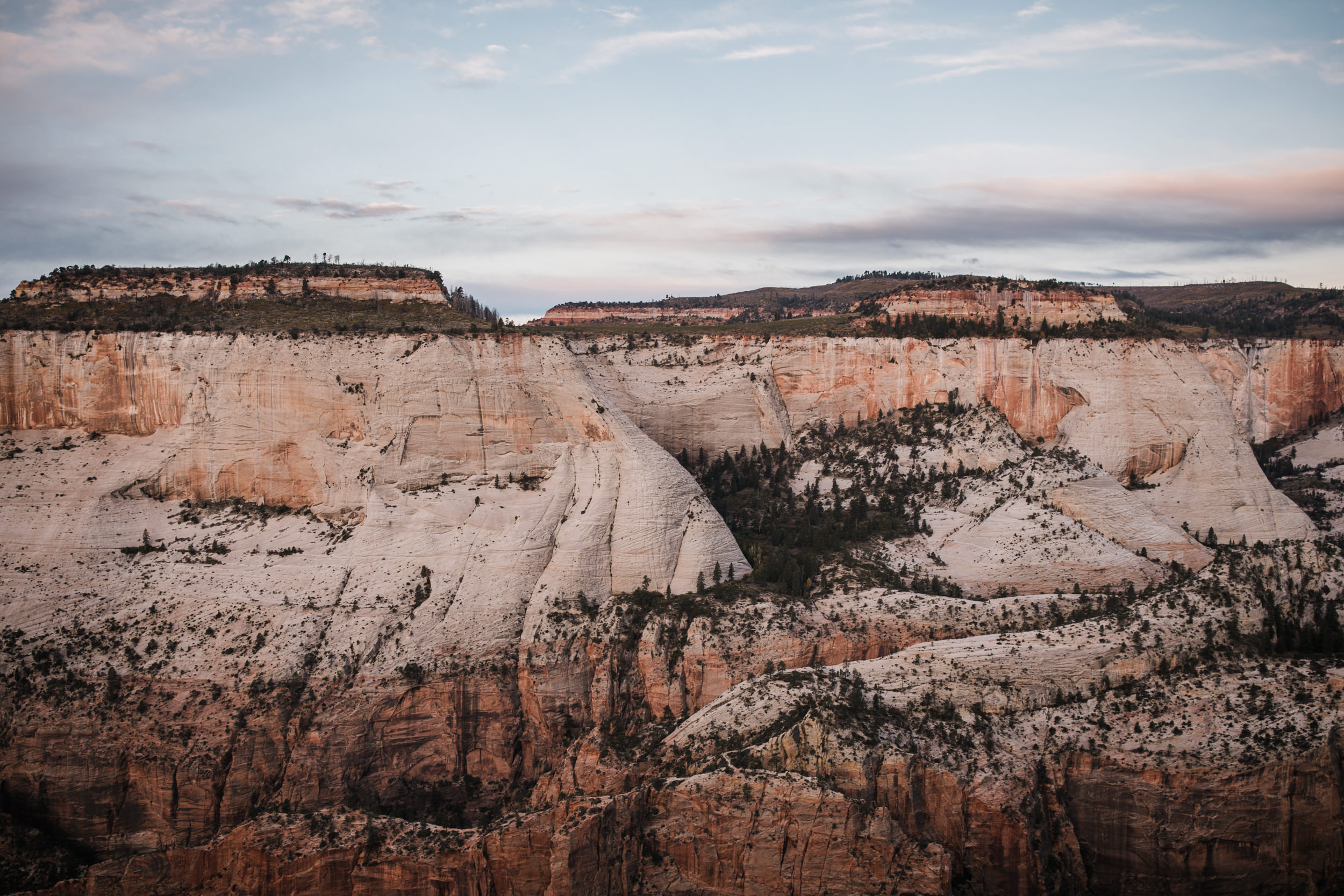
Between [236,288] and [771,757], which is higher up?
[236,288]

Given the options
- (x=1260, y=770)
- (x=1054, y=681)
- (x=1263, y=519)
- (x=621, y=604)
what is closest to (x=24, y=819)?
(x=621, y=604)

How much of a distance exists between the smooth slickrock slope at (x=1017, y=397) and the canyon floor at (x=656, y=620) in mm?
159

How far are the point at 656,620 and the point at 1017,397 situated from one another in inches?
752

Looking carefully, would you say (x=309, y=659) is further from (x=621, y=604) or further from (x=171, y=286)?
(x=171, y=286)

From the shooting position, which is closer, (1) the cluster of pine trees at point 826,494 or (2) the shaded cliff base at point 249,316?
(1) the cluster of pine trees at point 826,494

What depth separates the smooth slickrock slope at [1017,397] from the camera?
40156mm

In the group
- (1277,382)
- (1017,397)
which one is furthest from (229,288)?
(1277,382)

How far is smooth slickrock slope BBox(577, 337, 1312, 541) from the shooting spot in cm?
4016

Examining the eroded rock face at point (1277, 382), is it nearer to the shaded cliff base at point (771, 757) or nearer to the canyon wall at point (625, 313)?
the shaded cliff base at point (771, 757)

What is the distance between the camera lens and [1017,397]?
43938 millimetres

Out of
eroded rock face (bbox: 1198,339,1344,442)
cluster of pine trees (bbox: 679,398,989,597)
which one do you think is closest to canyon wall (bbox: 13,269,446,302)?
cluster of pine trees (bbox: 679,398,989,597)

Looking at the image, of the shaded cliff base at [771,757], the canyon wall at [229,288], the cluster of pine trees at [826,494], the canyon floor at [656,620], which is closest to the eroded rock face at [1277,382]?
the canyon floor at [656,620]

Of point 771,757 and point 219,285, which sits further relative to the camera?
point 219,285

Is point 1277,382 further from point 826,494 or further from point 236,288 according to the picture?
point 236,288
